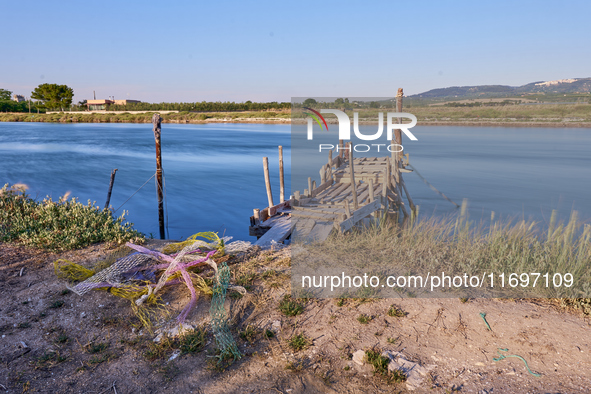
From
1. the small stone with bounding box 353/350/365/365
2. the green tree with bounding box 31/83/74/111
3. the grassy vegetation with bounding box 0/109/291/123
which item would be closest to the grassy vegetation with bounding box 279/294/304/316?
the small stone with bounding box 353/350/365/365

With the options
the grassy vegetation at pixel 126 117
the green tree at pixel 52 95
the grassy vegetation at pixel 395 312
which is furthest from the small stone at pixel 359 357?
the green tree at pixel 52 95

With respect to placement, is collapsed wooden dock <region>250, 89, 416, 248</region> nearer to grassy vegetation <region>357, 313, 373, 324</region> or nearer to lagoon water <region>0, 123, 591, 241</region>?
lagoon water <region>0, 123, 591, 241</region>

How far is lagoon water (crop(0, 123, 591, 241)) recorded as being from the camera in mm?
19375

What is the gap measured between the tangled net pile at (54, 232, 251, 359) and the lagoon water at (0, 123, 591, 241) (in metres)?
6.26

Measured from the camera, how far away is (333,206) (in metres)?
10.7

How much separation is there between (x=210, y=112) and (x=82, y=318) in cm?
10212

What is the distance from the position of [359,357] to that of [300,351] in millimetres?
697

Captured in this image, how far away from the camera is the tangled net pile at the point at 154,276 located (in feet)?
18.1

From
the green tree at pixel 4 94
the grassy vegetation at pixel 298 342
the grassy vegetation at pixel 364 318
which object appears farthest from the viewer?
the green tree at pixel 4 94

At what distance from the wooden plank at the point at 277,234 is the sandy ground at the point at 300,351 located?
3.65 m

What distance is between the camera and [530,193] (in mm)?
23578

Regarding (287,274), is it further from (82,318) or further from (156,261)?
(82,318)

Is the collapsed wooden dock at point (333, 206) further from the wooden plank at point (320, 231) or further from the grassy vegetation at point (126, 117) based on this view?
the grassy vegetation at point (126, 117)

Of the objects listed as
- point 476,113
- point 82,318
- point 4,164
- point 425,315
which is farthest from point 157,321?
point 476,113
